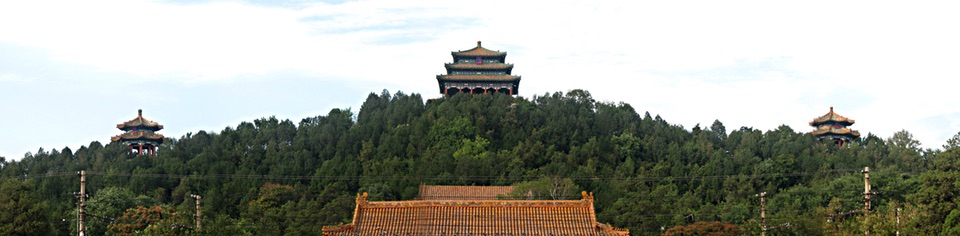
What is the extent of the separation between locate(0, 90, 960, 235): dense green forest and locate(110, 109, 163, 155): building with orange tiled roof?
306cm

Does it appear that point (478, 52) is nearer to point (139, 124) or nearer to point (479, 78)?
point (479, 78)

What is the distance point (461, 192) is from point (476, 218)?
102 ft

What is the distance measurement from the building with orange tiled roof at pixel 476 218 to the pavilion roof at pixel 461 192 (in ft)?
94.1

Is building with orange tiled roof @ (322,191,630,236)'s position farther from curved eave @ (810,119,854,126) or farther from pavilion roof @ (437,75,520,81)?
pavilion roof @ (437,75,520,81)

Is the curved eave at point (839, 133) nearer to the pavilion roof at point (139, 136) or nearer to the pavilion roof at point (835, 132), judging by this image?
the pavilion roof at point (835, 132)

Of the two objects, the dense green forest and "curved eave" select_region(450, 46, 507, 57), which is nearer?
the dense green forest

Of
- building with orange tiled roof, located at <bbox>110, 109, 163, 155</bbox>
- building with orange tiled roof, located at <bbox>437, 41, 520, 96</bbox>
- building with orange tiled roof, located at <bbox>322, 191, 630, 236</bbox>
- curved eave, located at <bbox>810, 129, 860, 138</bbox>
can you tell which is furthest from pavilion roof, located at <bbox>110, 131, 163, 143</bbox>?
building with orange tiled roof, located at <bbox>322, 191, 630, 236</bbox>

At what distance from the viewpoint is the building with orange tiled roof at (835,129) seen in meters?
104

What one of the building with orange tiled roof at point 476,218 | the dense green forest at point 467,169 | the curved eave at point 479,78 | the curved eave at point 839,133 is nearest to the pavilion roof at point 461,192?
the dense green forest at point 467,169

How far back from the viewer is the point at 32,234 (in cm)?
5803

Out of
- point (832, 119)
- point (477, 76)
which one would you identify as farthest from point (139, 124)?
point (832, 119)

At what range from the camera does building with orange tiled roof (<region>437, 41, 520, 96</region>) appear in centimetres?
11119

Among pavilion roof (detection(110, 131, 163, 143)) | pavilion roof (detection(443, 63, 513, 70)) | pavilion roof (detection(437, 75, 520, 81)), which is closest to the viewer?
pavilion roof (detection(110, 131, 163, 143))

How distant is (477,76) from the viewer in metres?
112
